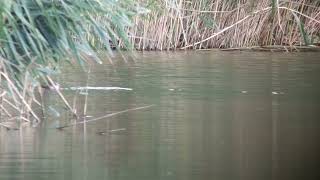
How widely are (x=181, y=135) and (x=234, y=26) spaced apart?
16.3 ft

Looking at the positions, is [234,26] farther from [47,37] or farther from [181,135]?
[47,37]

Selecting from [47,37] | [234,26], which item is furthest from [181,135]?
[234,26]

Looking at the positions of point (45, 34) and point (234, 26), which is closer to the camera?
point (45, 34)

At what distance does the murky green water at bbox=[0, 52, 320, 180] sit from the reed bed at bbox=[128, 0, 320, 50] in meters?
2.40

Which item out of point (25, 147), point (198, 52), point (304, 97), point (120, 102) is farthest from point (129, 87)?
point (198, 52)

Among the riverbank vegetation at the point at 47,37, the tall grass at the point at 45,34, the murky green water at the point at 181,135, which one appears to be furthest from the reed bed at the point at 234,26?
the tall grass at the point at 45,34

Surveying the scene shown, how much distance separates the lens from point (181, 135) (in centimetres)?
328

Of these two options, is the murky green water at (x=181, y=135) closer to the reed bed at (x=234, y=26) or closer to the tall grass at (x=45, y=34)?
the tall grass at (x=45, y=34)

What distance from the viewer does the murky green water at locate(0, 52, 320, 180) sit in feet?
8.98

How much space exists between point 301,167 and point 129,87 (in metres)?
1.96

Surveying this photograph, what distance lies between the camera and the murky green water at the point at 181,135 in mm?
2738

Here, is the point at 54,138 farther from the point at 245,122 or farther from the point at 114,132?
the point at 245,122

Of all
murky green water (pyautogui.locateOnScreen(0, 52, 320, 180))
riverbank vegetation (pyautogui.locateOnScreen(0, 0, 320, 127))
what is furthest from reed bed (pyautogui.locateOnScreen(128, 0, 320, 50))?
riverbank vegetation (pyautogui.locateOnScreen(0, 0, 320, 127))

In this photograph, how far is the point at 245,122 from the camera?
3.63 metres
